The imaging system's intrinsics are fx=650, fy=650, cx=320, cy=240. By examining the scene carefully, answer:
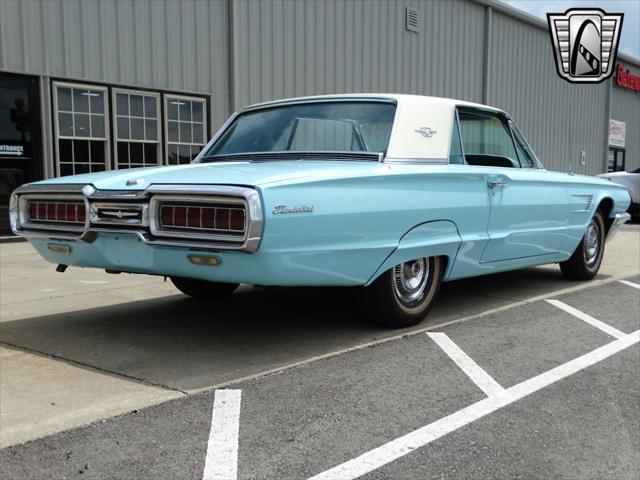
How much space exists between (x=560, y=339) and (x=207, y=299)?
8.92 ft

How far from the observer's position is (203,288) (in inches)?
209

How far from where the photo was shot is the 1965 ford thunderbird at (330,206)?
10.9 ft

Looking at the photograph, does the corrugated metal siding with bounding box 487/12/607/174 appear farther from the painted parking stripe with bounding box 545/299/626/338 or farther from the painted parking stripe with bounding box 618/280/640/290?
the painted parking stripe with bounding box 545/299/626/338

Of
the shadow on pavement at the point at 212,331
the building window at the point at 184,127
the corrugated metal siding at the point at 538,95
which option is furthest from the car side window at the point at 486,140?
the corrugated metal siding at the point at 538,95

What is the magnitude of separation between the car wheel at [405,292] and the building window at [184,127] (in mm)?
8595

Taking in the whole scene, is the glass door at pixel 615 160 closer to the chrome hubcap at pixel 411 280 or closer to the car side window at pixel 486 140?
the car side window at pixel 486 140

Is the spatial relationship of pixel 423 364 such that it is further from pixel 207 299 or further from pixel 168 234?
pixel 207 299

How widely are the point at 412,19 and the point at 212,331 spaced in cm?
1415

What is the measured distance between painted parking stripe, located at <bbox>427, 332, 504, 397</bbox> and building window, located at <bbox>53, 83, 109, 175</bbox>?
8277 millimetres

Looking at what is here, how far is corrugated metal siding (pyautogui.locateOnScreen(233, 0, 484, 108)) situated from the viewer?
1295 cm

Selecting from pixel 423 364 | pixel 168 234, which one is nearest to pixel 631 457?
pixel 423 364

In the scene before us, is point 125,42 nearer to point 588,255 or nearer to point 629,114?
point 588,255

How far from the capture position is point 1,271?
7043 mm

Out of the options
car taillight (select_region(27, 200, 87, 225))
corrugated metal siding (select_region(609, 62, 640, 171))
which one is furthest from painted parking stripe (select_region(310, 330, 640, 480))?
corrugated metal siding (select_region(609, 62, 640, 171))
